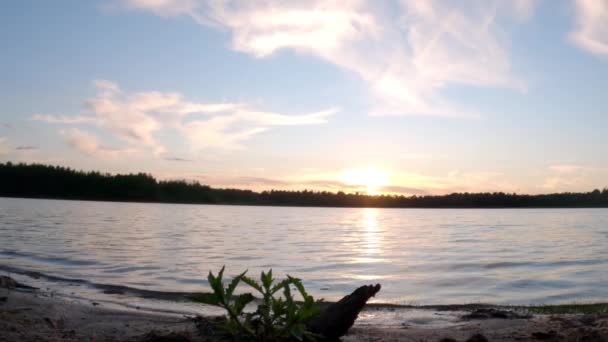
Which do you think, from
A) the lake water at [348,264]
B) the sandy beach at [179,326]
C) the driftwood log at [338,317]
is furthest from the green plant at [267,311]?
the lake water at [348,264]

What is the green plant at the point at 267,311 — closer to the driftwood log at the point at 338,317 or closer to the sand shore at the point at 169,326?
the driftwood log at the point at 338,317

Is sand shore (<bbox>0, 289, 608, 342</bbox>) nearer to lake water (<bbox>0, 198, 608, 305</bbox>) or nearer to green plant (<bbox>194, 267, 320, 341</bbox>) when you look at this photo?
green plant (<bbox>194, 267, 320, 341</bbox>)

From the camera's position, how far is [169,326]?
6656mm

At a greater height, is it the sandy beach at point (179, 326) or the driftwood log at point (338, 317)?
the driftwood log at point (338, 317)

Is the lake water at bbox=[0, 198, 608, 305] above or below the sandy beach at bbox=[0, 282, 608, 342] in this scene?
below

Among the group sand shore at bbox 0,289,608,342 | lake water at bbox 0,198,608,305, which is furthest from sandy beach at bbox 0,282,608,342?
lake water at bbox 0,198,608,305

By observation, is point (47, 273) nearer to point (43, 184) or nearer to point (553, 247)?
point (553, 247)

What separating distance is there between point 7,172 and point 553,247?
108 m

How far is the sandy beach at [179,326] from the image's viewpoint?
5.67 m

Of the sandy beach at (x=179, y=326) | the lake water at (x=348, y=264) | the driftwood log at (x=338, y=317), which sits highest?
the driftwood log at (x=338, y=317)

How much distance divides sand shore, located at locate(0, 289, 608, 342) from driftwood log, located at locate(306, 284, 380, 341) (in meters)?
0.81

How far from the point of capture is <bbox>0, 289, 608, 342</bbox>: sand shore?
5.68 metres

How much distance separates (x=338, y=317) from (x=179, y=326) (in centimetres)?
218

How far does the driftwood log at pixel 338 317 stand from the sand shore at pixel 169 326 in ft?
2.65
